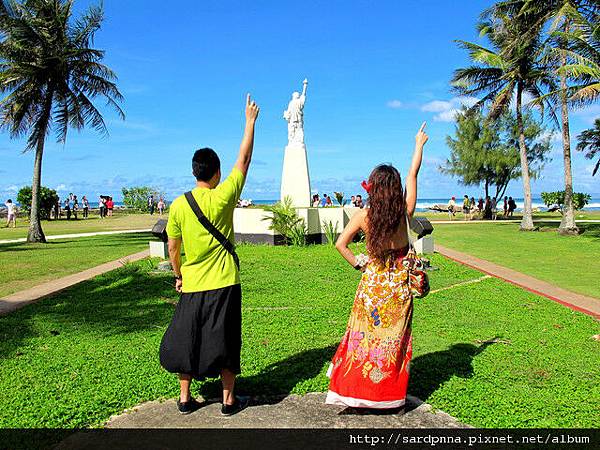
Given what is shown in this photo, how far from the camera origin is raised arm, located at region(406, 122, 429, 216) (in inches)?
141

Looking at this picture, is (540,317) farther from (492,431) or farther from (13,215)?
(13,215)

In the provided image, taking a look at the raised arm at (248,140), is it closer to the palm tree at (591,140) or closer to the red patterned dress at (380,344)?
the red patterned dress at (380,344)

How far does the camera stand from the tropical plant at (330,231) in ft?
48.5

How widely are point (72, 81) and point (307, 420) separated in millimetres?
17959

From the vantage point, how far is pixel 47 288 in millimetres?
8664

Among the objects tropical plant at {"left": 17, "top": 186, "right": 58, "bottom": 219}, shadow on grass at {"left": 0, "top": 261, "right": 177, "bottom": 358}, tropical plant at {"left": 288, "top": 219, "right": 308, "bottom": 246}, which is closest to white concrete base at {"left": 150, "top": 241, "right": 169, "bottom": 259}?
shadow on grass at {"left": 0, "top": 261, "right": 177, "bottom": 358}

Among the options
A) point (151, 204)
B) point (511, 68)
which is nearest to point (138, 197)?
point (151, 204)

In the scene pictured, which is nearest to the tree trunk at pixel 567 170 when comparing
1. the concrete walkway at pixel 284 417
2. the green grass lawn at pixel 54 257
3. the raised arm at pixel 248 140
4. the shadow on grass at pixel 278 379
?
the green grass lawn at pixel 54 257

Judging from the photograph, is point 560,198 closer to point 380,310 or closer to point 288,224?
point 288,224

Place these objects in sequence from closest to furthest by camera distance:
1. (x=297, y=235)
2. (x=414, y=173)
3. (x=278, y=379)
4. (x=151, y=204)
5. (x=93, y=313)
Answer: (x=414, y=173) < (x=278, y=379) < (x=93, y=313) < (x=297, y=235) < (x=151, y=204)

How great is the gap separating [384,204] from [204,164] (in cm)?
117

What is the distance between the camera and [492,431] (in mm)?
3281

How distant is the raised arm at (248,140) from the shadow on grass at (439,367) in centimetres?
204

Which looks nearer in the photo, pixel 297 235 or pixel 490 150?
pixel 297 235
